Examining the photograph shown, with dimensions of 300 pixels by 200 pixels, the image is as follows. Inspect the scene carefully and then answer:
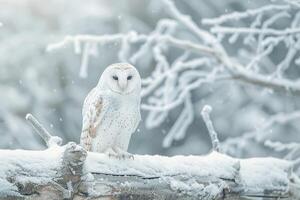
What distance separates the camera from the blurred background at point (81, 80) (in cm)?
909

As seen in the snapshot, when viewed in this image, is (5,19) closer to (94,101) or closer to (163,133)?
(163,133)

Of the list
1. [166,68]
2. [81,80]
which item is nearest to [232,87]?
[166,68]

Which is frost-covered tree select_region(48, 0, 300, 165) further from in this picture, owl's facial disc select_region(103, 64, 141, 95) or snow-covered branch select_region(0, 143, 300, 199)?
snow-covered branch select_region(0, 143, 300, 199)

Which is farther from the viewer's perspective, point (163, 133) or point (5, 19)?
point (163, 133)

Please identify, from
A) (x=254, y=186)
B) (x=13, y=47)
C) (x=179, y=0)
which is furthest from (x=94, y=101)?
(x=179, y=0)

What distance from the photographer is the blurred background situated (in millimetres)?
9094

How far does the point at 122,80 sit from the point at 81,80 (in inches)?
256

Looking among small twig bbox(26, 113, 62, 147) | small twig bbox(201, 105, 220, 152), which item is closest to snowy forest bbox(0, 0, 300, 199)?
small twig bbox(201, 105, 220, 152)

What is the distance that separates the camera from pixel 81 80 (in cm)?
1002

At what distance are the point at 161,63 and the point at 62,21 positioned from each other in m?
3.73

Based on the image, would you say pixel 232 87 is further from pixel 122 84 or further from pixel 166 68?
pixel 122 84

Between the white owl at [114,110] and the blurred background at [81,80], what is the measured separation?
504 cm

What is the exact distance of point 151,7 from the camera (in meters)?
10.4

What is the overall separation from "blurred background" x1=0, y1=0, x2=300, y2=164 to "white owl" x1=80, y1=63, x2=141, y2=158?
5.04 metres
